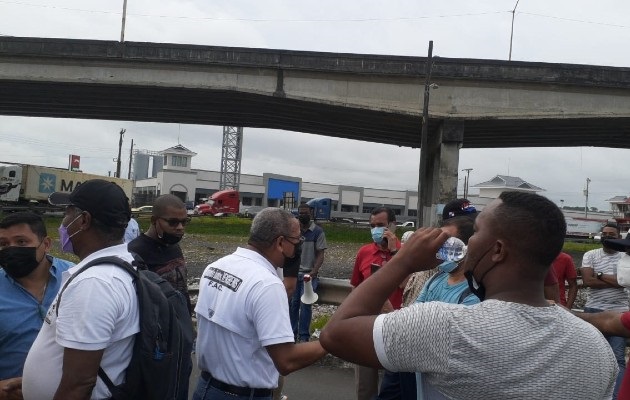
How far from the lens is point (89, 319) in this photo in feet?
8.14

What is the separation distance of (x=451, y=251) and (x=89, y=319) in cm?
147

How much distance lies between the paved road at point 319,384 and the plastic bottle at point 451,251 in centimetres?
497

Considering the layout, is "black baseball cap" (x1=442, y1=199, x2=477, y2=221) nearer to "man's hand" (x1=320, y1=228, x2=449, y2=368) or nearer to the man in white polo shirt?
the man in white polo shirt

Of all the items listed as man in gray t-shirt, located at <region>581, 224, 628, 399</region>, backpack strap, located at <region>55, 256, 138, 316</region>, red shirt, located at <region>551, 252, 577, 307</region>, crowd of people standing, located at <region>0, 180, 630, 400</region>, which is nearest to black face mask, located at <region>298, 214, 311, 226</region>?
red shirt, located at <region>551, 252, 577, 307</region>

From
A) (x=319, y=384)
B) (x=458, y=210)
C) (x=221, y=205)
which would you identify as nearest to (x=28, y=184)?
(x=221, y=205)

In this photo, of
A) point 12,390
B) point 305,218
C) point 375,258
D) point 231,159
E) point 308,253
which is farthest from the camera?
point 231,159

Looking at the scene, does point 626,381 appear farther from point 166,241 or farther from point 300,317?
point 300,317

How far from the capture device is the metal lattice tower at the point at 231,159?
84.1 m

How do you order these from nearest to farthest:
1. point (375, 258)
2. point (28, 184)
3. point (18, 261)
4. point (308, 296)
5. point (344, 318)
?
point (344, 318)
point (18, 261)
point (308, 296)
point (375, 258)
point (28, 184)

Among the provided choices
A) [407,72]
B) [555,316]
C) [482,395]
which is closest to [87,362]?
[482,395]

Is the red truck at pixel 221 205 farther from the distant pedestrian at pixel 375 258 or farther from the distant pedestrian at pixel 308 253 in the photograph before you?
the distant pedestrian at pixel 375 258

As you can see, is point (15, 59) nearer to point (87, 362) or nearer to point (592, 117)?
point (592, 117)

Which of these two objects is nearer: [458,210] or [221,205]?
[458,210]

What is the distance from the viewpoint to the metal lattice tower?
276ft
